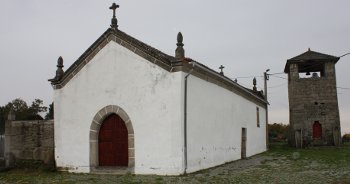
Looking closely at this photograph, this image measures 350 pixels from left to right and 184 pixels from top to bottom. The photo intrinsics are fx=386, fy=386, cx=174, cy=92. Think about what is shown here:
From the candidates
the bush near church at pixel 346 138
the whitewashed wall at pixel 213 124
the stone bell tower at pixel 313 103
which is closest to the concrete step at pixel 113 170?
the whitewashed wall at pixel 213 124

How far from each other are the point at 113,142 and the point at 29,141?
4.12m

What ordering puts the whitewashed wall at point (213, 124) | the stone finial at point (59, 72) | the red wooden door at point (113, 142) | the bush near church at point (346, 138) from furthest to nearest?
the bush near church at point (346, 138), the stone finial at point (59, 72), the red wooden door at point (113, 142), the whitewashed wall at point (213, 124)

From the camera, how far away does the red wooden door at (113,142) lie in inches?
544

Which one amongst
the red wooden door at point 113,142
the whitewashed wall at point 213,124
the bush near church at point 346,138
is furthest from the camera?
the bush near church at point 346,138

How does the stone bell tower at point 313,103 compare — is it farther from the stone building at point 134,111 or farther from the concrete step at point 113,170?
the concrete step at point 113,170

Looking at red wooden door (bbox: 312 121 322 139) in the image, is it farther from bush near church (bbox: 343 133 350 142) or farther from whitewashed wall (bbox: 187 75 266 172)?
bush near church (bbox: 343 133 350 142)

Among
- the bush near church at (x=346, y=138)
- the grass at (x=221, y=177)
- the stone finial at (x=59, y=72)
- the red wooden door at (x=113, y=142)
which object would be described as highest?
the stone finial at (x=59, y=72)

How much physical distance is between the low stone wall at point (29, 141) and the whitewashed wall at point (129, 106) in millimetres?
574

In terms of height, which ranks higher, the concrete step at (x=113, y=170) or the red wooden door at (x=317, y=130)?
the red wooden door at (x=317, y=130)

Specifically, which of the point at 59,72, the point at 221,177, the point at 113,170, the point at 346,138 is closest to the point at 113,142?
the point at 113,170

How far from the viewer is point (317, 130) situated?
2784 cm

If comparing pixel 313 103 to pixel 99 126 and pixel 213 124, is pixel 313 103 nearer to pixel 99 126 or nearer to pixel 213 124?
pixel 213 124

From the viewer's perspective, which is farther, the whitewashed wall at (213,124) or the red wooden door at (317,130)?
the red wooden door at (317,130)

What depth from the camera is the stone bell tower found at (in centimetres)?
2750
